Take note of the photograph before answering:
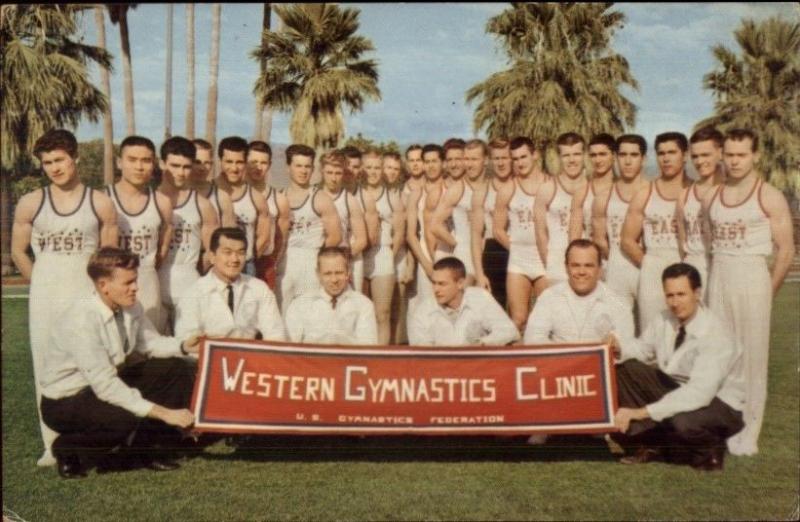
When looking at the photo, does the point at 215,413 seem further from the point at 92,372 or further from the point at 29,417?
the point at 29,417

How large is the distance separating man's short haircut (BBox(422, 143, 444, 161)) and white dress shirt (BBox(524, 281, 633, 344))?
0.88 m

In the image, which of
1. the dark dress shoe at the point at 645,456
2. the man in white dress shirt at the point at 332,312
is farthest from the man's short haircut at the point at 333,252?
the dark dress shoe at the point at 645,456

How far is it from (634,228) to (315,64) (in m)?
1.70

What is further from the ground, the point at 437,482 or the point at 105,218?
the point at 105,218

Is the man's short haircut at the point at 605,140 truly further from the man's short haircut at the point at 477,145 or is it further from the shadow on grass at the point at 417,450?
the shadow on grass at the point at 417,450

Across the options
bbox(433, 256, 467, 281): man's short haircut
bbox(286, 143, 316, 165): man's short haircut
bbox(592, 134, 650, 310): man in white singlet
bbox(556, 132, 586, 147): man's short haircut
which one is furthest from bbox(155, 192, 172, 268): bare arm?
bbox(592, 134, 650, 310): man in white singlet

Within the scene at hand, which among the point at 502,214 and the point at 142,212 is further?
the point at 502,214

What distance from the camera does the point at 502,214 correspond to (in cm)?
352

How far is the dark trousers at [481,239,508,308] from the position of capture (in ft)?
11.5

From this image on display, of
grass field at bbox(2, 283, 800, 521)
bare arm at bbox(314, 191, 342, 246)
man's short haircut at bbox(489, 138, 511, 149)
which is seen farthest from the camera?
bare arm at bbox(314, 191, 342, 246)

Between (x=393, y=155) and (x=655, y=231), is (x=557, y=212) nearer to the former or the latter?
(x=655, y=231)

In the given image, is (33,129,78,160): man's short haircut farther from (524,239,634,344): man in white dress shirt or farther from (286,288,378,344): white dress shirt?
(524,239,634,344): man in white dress shirt

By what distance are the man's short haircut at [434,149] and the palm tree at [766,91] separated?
1.20 m

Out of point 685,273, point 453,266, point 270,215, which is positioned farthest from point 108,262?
point 685,273
